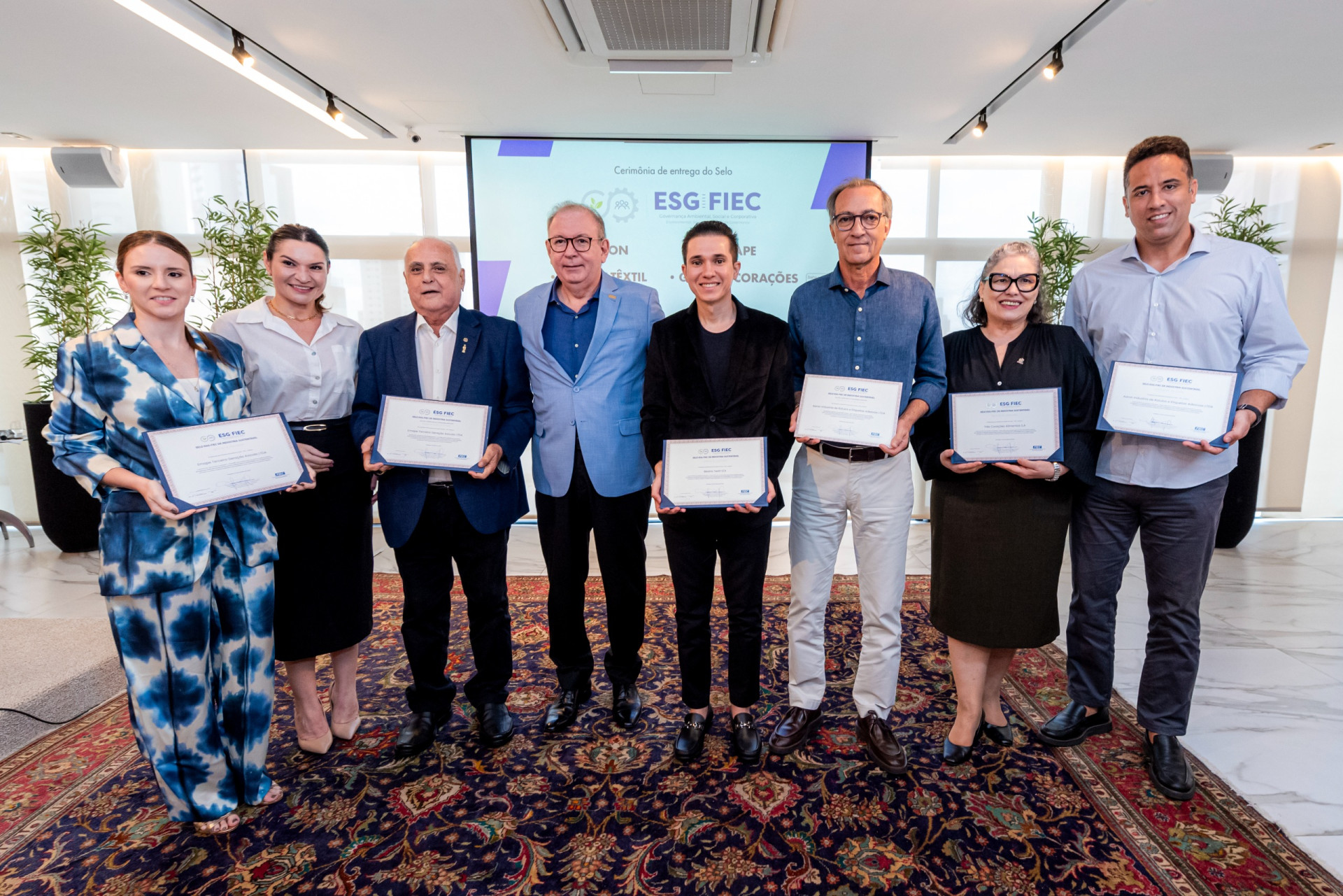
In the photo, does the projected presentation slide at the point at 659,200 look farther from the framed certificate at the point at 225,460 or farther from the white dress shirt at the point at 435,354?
the framed certificate at the point at 225,460

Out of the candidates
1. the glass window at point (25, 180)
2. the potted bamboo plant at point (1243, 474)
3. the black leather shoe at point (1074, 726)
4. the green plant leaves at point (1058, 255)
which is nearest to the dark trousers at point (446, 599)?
the black leather shoe at point (1074, 726)

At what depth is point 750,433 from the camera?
1.97 metres

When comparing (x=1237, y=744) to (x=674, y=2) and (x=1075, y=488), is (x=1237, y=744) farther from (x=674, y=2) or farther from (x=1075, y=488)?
(x=674, y=2)

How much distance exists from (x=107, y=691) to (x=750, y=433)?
301 cm

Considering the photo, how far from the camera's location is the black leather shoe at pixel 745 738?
2119 mm

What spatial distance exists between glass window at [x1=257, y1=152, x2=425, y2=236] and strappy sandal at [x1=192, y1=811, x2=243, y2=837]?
4.52m

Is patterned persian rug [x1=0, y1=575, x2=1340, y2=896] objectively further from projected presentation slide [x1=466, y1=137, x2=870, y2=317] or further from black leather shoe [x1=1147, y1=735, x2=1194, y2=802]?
projected presentation slide [x1=466, y1=137, x2=870, y2=317]

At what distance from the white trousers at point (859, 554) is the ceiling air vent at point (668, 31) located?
2202mm

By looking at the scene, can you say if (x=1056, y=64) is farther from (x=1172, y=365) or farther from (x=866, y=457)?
(x=866, y=457)

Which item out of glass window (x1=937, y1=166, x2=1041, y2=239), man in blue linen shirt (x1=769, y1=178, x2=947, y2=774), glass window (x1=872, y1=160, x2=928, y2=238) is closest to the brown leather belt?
man in blue linen shirt (x1=769, y1=178, x2=947, y2=774)

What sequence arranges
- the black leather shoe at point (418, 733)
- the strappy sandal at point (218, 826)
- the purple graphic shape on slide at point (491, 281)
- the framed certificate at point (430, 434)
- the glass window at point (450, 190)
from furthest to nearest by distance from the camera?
1. the glass window at point (450, 190)
2. the purple graphic shape on slide at point (491, 281)
3. the black leather shoe at point (418, 733)
4. the framed certificate at point (430, 434)
5. the strappy sandal at point (218, 826)

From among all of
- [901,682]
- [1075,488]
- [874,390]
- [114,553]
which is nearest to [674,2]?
[874,390]

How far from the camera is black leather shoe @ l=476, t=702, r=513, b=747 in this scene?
2240 mm

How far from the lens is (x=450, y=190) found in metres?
5.28
